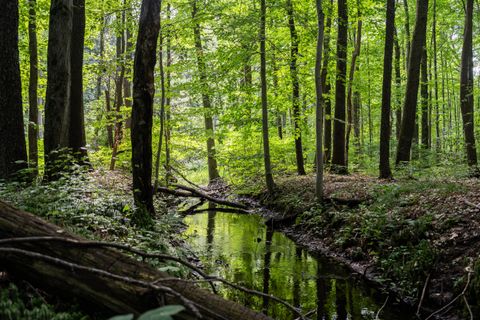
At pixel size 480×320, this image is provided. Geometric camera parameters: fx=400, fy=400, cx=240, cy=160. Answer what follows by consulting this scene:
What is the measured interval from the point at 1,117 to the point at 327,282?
7.42 meters

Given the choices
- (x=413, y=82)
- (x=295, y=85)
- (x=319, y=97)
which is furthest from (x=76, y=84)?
(x=413, y=82)

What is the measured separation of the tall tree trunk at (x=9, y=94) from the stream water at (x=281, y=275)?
14.3 feet

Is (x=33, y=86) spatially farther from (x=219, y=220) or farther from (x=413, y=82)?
(x=413, y=82)

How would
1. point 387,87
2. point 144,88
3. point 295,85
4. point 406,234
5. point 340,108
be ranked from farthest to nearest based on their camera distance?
point 295,85 < point 340,108 < point 387,87 < point 144,88 < point 406,234

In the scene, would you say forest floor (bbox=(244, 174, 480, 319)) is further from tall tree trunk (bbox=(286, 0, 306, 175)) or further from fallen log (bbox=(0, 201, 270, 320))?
tall tree trunk (bbox=(286, 0, 306, 175))

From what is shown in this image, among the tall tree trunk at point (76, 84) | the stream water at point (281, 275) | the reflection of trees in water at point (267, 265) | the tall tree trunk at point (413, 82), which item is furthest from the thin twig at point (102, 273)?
the tall tree trunk at point (413, 82)

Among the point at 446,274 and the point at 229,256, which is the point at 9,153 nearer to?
the point at 229,256

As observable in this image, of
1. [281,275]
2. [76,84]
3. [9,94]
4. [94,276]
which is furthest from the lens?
[76,84]

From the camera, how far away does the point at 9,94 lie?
334 inches

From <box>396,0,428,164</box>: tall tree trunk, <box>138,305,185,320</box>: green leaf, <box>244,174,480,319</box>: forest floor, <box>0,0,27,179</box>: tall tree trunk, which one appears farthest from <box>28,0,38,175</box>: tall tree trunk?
<box>138,305,185,320</box>: green leaf

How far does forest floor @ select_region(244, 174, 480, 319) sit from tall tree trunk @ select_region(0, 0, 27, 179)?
22.8 feet

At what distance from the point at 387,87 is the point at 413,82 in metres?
2.24

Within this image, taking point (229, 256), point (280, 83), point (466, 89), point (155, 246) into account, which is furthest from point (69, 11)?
point (466, 89)

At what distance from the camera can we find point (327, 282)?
7.18 metres
